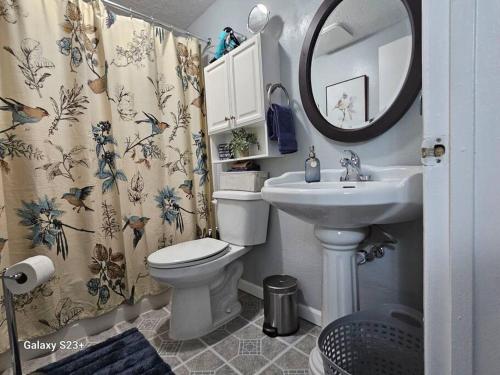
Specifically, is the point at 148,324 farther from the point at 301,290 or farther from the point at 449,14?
the point at 449,14

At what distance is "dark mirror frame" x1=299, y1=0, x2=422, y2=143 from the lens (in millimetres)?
919

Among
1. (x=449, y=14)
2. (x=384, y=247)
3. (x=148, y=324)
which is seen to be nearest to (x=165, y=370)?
(x=148, y=324)

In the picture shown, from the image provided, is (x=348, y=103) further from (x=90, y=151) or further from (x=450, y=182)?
(x=90, y=151)

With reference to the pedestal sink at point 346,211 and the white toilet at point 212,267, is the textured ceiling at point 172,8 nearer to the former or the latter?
the white toilet at point 212,267

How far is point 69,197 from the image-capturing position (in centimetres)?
128

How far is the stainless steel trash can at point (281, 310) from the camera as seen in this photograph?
126 centimetres

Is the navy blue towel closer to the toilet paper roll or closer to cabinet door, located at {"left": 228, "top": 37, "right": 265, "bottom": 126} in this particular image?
cabinet door, located at {"left": 228, "top": 37, "right": 265, "bottom": 126}

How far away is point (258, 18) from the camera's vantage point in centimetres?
139

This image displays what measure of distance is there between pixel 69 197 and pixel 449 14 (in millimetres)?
1569

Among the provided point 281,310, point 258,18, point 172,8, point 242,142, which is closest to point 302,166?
point 242,142

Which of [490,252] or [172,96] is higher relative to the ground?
[172,96]

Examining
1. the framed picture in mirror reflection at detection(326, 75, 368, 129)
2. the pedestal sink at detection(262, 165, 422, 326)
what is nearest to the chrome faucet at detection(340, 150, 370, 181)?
the pedestal sink at detection(262, 165, 422, 326)

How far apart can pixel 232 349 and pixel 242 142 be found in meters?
1.13

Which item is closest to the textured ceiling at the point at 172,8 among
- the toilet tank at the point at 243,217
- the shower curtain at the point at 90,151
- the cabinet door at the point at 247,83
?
the shower curtain at the point at 90,151
